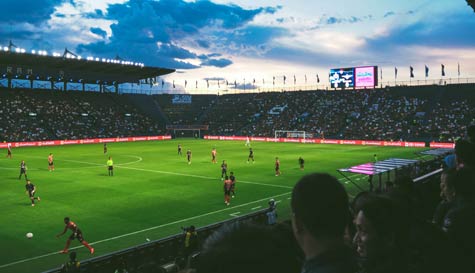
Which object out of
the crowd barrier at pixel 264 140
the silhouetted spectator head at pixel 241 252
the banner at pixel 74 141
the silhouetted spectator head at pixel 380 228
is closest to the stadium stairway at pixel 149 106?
the crowd barrier at pixel 264 140

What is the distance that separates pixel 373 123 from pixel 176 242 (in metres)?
76.4

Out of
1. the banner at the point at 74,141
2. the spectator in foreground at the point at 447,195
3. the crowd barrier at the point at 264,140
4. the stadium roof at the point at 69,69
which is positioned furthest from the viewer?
the stadium roof at the point at 69,69

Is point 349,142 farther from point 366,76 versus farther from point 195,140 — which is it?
point 195,140

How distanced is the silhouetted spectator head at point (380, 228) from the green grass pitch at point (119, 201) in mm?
14314

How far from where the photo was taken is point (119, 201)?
84.6ft

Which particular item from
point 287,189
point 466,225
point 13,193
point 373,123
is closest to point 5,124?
point 13,193

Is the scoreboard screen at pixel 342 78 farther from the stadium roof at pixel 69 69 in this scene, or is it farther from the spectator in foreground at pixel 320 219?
the spectator in foreground at pixel 320 219

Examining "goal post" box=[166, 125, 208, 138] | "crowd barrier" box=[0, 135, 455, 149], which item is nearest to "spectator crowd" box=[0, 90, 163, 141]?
"crowd barrier" box=[0, 135, 455, 149]

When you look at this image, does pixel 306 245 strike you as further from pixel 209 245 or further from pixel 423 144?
pixel 423 144

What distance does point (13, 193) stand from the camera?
28.3 meters

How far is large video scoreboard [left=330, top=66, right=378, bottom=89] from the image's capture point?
90.4 metres

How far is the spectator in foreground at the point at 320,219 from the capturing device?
2.69 m

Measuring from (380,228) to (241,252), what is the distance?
1.93 meters

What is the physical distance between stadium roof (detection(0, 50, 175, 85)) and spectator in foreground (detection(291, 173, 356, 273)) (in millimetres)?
77500
